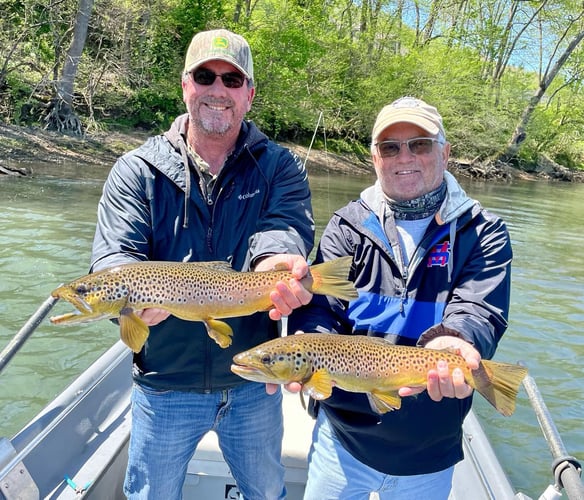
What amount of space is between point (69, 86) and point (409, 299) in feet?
75.1

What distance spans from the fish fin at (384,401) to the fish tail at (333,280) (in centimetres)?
46

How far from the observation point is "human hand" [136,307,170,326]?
2518 millimetres

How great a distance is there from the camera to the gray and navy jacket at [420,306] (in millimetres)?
2510

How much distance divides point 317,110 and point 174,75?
29.4 feet

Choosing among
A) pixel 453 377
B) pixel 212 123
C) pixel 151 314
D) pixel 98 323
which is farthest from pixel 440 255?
pixel 98 323

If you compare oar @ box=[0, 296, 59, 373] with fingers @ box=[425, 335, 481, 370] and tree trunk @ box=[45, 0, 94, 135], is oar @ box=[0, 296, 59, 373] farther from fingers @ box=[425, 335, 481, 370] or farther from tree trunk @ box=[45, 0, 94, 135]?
tree trunk @ box=[45, 0, 94, 135]

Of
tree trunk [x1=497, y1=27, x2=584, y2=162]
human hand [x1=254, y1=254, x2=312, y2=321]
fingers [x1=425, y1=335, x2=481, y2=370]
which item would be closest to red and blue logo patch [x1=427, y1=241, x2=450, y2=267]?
fingers [x1=425, y1=335, x2=481, y2=370]

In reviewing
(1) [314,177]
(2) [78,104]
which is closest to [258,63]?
(1) [314,177]

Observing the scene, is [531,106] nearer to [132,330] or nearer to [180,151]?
[180,151]

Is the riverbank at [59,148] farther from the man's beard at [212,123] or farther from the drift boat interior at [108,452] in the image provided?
the man's beard at [212,123]

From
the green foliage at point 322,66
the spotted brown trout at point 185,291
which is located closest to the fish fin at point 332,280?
the spotted brown trout at point 185,291

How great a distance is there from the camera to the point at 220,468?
Result: 141 inches

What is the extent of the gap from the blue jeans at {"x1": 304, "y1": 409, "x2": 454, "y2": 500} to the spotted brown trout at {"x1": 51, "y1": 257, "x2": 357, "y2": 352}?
82 centimetres

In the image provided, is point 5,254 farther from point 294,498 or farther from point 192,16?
point 192,16
